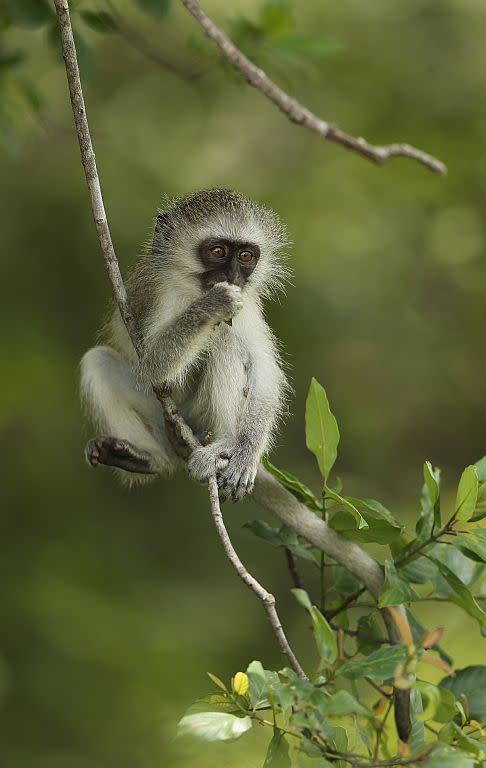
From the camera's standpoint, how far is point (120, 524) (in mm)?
9367

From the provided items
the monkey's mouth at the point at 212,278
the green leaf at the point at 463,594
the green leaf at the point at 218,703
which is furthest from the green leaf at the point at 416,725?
the monkey's mouth at the point at 212,278

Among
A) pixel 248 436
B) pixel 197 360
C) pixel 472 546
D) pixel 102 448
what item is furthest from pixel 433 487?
pixel 102 448

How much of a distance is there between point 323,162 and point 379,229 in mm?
933

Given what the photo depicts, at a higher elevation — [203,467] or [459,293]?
[459,293]

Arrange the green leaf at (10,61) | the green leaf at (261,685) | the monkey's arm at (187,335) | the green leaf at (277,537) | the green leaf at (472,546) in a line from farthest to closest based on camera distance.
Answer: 1. the green leaf at (10,61)
2. the monkey's arm at (187,335)
3. the green leaf at (277,537)
4. the green leaf at (472,546)
5. the green leaf at (261,685)

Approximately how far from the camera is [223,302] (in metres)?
4.97

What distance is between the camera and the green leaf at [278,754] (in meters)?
3.03

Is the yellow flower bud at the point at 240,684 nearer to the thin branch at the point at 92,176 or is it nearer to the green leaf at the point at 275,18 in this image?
the thin branch at the point at 92,176

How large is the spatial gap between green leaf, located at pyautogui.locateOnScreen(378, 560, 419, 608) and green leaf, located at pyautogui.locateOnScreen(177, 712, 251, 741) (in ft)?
3.27

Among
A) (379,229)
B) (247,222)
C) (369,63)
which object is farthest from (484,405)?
(247,222)

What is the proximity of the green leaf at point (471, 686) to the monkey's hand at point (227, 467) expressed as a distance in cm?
159

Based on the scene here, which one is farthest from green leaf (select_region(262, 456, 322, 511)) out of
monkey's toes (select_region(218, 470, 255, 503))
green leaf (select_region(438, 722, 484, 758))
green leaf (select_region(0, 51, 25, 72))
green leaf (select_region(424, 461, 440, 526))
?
green leaf (select_region(0, 51, 25, 72))

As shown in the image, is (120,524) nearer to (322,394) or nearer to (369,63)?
(369,63)

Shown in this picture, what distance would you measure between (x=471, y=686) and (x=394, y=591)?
50 cm
